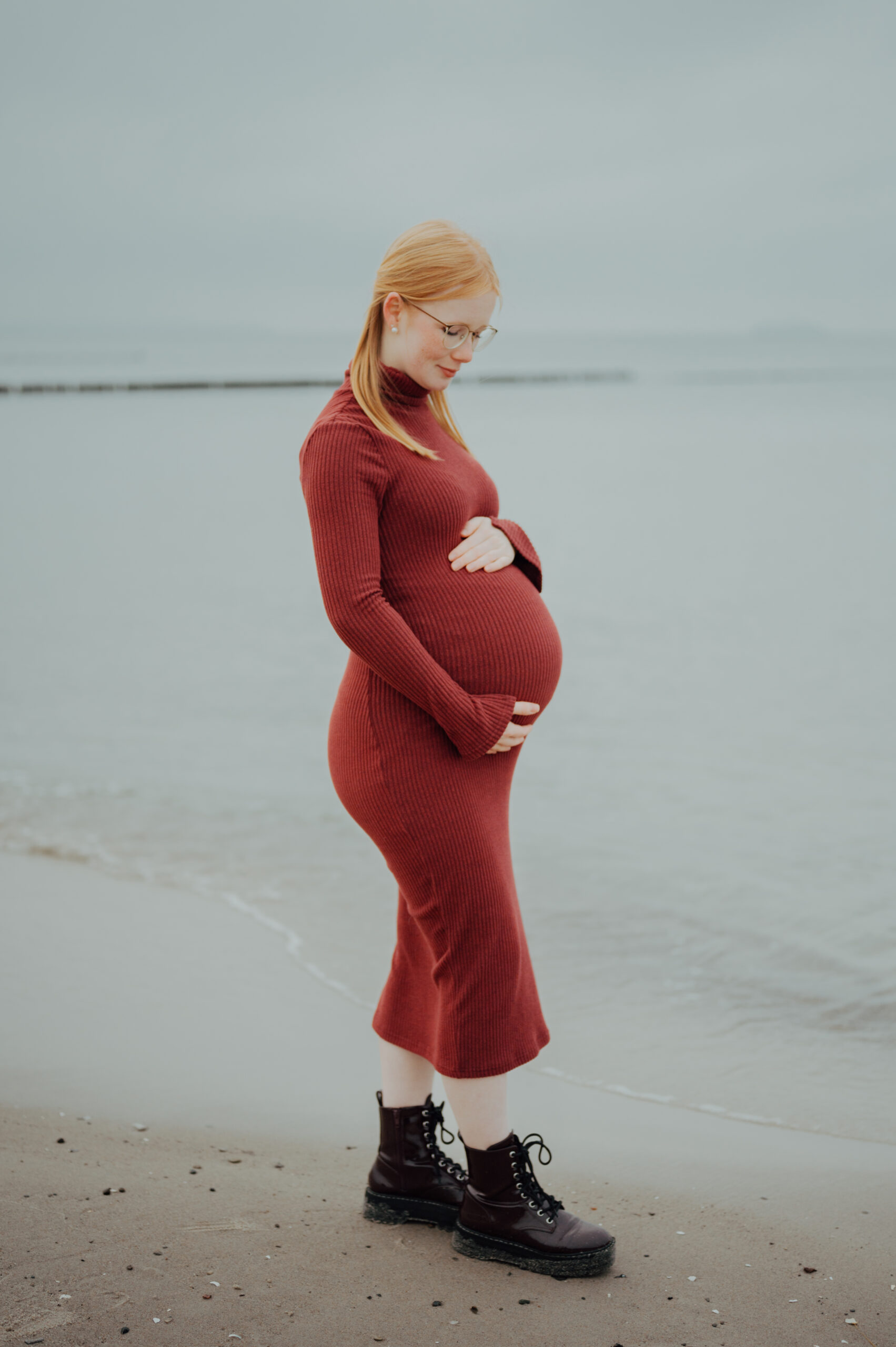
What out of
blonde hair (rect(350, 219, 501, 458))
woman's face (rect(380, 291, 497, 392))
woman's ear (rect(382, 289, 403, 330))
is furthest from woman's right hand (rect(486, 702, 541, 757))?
woman's ear (rect(382, 289, 403, 330))

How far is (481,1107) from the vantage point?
7.00 ft

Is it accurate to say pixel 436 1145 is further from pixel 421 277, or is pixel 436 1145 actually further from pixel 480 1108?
pixel 421 277

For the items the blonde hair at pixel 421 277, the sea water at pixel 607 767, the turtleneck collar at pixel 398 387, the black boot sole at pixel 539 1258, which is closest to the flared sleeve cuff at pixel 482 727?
the blonde hair at pixel 421 277

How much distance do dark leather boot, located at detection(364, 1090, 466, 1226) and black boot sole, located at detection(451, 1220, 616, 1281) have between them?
0.40ft

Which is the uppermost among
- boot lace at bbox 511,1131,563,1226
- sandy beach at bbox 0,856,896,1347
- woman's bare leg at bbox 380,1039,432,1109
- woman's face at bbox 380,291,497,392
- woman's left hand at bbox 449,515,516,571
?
woman's face at bbox 380,291,497,392

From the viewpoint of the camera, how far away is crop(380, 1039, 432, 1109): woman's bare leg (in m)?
2.29

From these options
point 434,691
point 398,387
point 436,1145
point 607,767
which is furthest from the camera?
point 607,767

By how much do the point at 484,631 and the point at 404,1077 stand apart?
89 cm

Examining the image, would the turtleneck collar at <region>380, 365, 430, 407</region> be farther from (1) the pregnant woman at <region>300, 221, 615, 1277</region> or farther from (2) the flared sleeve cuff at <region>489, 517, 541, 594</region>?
(2) the flared sleeve cuff at <region>489, 517, 541, 594</region>

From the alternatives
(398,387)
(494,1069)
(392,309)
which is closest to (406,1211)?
(494,1069)

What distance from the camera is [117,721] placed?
6.41 m

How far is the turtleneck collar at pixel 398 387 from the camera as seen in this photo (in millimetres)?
2062

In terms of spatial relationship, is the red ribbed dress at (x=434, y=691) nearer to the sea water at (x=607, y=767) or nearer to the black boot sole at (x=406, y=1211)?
the black boot sole at (x=406, y=1211)

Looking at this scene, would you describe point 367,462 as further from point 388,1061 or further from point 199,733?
point 199,733
